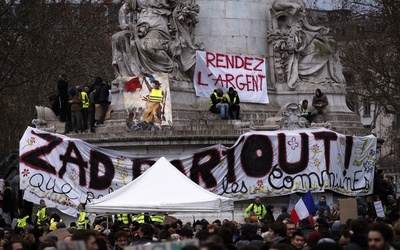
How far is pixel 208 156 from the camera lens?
41500mm

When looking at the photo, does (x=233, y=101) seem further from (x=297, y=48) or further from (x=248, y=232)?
(x=248, y=232)

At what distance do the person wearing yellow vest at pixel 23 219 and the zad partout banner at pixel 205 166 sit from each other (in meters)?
1.17

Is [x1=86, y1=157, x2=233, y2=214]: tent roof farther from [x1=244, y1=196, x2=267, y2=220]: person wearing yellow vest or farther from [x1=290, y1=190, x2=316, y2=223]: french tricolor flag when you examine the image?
[x1=244, y1=196, x2=267, y2=220]: person wearing yellow vest

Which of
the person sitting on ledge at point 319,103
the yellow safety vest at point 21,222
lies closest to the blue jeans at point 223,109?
the person sitting on ledge at point 319,103

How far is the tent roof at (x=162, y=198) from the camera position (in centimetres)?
3203

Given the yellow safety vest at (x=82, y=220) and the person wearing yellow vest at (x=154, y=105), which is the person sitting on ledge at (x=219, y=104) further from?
the yellow safety vest at (x=82, y=220)

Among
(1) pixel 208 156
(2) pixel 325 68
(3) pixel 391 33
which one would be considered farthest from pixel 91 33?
(1) pixel 208 156

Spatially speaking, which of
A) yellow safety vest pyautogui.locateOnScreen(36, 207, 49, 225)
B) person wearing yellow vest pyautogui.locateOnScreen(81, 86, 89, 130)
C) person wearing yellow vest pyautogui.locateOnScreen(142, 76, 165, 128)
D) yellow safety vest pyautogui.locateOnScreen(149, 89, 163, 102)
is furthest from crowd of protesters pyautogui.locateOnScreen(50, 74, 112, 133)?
yellow safety vest pyautogui.locateOnScreen(36, 207, 49, 225)

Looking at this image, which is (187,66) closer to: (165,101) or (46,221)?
(165,101)

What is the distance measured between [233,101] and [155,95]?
248 centimetres

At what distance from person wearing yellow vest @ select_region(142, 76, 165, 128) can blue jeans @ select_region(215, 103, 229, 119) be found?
1.93m

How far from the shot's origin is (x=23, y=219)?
130ft

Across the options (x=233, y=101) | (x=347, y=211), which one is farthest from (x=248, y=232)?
(x=233, y=101)

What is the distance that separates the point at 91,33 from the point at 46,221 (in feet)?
90.8
